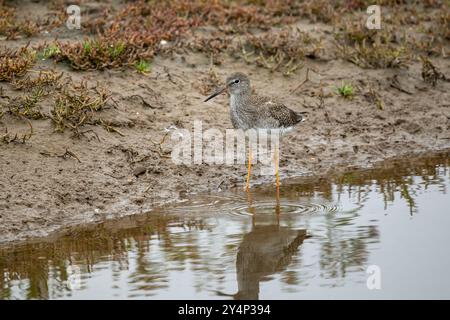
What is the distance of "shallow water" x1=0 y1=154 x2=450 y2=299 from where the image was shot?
6.85 meters

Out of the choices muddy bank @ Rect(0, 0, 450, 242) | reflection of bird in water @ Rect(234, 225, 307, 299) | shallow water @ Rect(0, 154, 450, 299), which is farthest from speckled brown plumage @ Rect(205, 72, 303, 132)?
reflection of bird in water @ Rect(234, 225, 307, 299)

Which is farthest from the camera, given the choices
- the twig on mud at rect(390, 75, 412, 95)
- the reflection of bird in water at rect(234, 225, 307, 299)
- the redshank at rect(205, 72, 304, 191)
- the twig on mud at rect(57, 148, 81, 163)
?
the twig on mud at rect(390, 75, 412, 95)

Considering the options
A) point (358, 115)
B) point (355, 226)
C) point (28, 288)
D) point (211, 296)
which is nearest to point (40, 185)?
point (28, 288)

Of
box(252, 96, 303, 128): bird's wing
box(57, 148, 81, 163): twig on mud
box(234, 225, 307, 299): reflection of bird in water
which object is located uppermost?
box(252, 96, 303, 128): bird's wing

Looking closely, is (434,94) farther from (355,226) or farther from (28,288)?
(28,288)

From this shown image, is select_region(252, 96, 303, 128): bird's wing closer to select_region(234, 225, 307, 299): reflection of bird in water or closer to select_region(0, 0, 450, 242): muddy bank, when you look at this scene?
select_region(0, 0, 450, 242): muddy bank

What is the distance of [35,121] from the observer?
9773 millimetres

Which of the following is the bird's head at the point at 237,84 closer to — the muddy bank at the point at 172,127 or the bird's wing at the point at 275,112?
the bird's wing at the point at 275,112

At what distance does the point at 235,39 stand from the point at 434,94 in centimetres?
344

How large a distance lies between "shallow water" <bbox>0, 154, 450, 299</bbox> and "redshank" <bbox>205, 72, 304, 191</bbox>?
82 centimetres

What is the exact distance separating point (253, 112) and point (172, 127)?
4.24 ft

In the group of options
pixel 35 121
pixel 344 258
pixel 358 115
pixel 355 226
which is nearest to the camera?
pixel 344 258

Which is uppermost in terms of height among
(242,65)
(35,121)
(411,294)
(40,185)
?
(242,65)

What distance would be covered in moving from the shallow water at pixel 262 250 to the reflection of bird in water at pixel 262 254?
0.01 m
